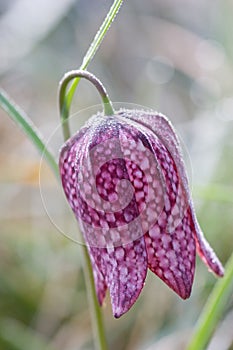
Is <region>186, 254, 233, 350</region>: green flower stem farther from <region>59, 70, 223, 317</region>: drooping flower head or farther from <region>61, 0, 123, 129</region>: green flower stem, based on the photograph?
<region>61, 0, 123, 129</region>: green flower stem

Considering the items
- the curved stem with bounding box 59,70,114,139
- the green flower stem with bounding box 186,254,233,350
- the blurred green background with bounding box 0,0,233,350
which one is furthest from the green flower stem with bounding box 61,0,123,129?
the blurred green background with bounding box 0,0,233,350

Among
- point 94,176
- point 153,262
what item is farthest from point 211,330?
point 94,176

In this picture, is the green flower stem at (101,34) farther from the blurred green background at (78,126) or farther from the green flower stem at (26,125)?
the blurred green background at (78,126)

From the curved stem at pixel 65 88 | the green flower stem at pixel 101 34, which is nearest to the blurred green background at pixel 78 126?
A: the curved stem at pixel 65 88

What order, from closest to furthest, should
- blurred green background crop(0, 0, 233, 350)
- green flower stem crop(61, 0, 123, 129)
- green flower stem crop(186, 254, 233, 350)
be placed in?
green flower stem crop(61, 0, 123, 129)
green flower stem crop(186, 254, 233, 350)
blurred green background crop(0, 0, 233, 350)

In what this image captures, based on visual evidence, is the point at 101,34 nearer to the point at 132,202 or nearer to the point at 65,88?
the point at 65,88

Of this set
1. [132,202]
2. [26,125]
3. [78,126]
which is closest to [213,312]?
[132,202]

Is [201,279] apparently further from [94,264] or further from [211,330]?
[94,264]
